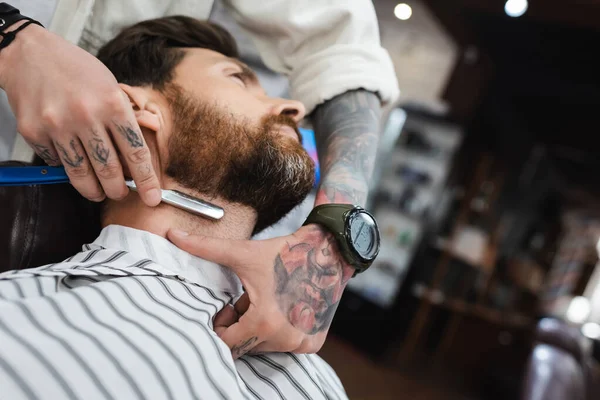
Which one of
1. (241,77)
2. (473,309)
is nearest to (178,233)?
(241,77)

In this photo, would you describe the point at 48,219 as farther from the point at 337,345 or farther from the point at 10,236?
the point at 337,345

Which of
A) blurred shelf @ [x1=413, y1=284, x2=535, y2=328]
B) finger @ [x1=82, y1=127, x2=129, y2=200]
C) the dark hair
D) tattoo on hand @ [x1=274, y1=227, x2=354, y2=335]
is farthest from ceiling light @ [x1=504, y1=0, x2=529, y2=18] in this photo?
finger @ [x1=82, y1=127, x2=129, y2=200]

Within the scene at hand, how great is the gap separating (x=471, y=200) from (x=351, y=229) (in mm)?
3816

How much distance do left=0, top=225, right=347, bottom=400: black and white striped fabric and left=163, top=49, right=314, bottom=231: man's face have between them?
7.6 inches

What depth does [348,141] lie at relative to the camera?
1401 millimetres

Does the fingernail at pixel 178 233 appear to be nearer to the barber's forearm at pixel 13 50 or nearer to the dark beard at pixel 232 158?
the dark beard at pixel 232 158

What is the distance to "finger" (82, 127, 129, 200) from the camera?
0.87 metres

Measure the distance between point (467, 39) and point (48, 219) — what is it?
4.06 meters

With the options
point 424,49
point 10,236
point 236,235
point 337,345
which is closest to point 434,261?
point 337,345

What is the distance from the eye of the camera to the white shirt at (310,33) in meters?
1.43

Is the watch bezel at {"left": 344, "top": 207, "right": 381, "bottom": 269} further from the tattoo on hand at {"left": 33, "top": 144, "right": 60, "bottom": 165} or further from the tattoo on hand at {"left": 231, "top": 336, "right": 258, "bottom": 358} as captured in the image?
the tattoo on hand at {"left": 33, "top": 144, "right": 60, "bottom": 165}

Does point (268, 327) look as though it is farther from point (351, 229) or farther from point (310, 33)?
point (310, 33)

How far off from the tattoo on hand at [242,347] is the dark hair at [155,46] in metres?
0.70

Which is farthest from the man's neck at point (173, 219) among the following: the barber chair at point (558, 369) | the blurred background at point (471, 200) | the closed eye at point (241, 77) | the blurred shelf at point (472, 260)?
the blurred shelf at point (472, 260)
